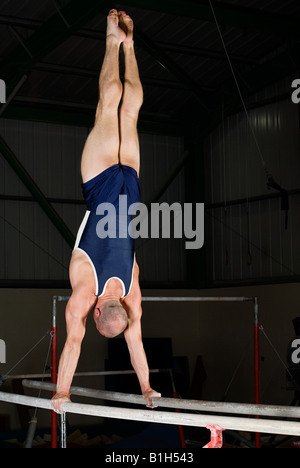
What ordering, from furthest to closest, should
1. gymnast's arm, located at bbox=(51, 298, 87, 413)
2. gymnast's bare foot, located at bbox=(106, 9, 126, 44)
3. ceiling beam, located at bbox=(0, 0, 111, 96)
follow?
ceiling beam, located at bbox=(0, 0, 111, 96) < gymnast's bare foot, located at bbox=(106, 9, 126, 44) < gymnast's arm, located at bbox=(51, 298, 87, 413)

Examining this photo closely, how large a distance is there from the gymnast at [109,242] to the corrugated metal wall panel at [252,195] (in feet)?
23.9

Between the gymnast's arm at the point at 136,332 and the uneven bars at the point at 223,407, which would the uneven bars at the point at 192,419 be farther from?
the gymnast's arm at the point at 136,332

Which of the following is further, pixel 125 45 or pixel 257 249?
pixel 257 249

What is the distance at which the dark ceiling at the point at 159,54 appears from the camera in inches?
474

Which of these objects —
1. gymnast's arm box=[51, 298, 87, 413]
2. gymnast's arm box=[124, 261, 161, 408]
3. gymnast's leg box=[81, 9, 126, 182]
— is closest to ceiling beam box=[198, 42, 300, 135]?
gymnast's leg box=[81, 9, 126, 182]

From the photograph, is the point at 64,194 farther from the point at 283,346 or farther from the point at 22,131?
the point at 283,346

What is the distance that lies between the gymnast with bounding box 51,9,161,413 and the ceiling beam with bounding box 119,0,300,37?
17.0 feet

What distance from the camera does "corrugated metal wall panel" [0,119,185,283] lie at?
14516 millimetres

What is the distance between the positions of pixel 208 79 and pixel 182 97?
877 millimetres

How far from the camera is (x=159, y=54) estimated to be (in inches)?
542

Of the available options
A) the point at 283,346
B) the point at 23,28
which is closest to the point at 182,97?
the point at 23,28

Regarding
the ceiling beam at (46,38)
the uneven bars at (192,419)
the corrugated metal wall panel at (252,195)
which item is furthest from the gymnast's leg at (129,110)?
the corrugated metal wall panel at (252,195)

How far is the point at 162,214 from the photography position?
1571 cm

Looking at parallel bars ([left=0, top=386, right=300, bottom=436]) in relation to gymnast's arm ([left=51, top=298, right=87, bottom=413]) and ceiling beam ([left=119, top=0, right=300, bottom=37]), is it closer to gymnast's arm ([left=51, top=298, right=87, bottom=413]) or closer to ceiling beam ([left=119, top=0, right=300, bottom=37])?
gymnast's arm ([left=51, top=298, right=87, bottom=413])
